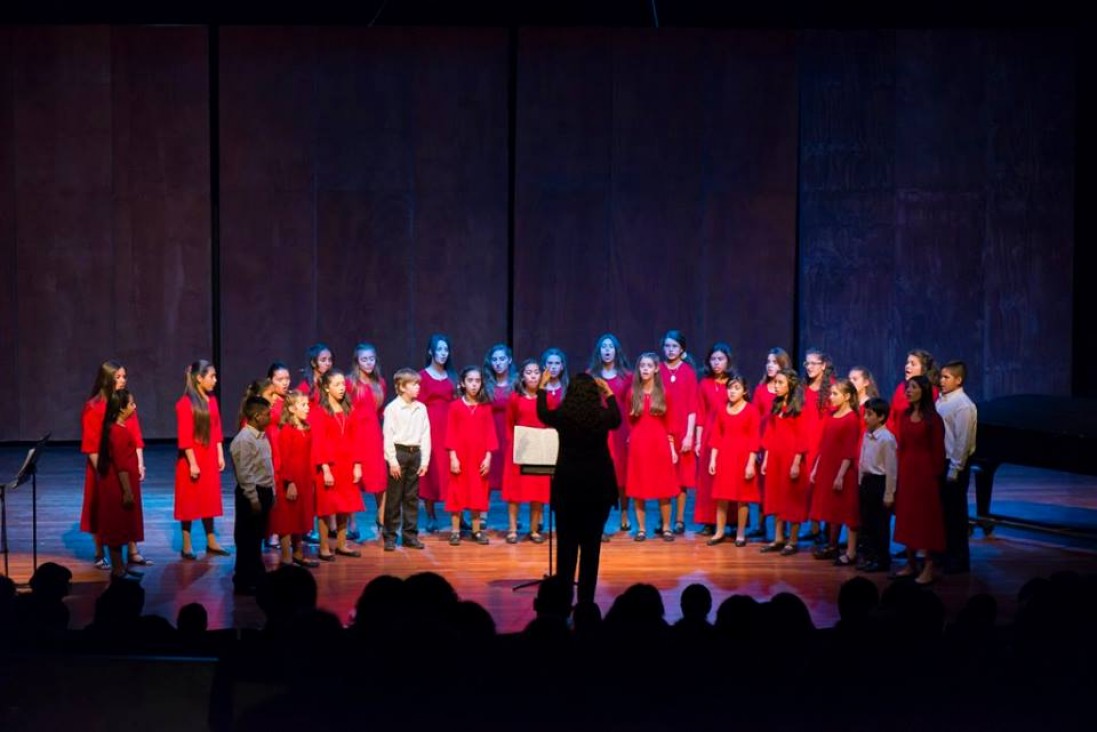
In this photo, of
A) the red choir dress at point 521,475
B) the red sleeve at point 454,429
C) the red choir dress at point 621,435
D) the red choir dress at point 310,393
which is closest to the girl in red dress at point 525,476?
the red choir dress at point 521,475

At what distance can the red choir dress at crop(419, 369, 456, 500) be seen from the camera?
9.95m

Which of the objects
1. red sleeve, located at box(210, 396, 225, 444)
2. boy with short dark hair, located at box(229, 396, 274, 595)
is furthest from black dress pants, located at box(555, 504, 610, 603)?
red sleeve, located at box(210, 396, 225, 444)

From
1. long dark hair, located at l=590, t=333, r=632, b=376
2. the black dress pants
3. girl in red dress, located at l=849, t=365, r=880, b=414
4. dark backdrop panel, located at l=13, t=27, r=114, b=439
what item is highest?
dark backdrop panel, located at l=13, t=27, r=114, b=439

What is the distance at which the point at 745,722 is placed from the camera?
3.88 metres

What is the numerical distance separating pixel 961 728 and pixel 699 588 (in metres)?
1.22

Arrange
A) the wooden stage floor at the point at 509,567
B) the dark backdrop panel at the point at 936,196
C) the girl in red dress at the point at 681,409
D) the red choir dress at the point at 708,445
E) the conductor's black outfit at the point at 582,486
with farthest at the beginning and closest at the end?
the dark backdrop panel at the point at 936,196, the girl in red dress at the point at 681,409, the red choir dress at the point at 708,445, the wooden stage floor at the point at 509,567, the conductor's black outfit at the point at 582,486

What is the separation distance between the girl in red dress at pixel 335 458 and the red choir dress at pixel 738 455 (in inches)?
102

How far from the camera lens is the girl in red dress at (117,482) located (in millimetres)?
8047

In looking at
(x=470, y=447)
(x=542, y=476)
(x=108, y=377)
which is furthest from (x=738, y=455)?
(x=108, y=377)

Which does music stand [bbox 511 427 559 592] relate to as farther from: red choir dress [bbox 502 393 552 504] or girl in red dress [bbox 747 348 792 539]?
girl in red dress [bbox 747 348 792 539]

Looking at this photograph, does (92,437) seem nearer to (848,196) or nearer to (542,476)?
(542,476)

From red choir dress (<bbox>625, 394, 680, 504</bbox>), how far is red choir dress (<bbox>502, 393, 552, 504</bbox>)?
681 mm

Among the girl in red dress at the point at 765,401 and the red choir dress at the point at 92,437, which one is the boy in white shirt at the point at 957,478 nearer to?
the girl in red dress at the point at 765,401

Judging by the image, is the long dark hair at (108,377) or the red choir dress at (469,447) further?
the red choir dress at (469,447)
